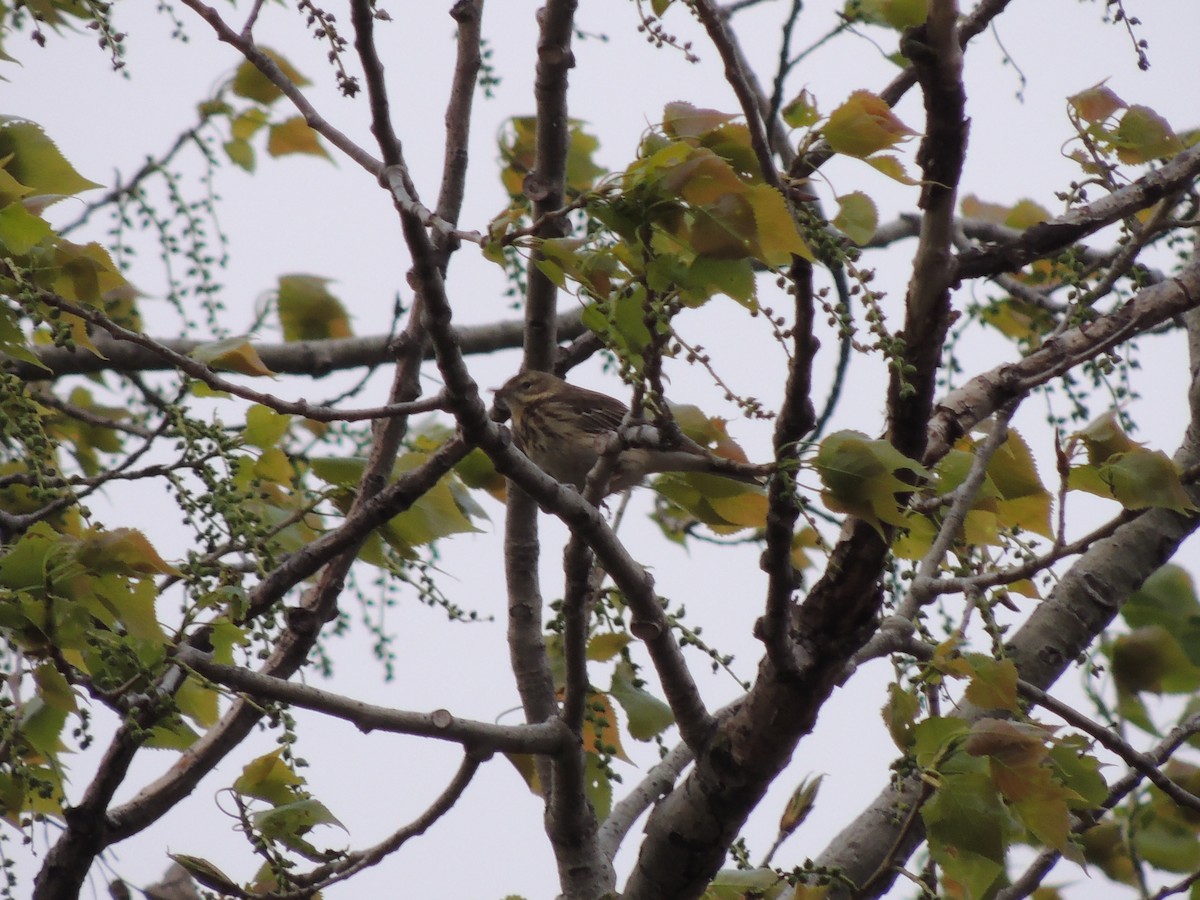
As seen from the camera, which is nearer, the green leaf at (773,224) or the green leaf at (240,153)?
the green leaf at (773,224)

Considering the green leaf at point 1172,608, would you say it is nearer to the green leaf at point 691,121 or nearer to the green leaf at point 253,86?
the green leaf at point 691,121

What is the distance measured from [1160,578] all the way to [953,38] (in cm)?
181

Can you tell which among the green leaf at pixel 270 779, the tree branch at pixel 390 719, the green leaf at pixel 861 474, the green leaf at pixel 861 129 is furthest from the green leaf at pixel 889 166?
the green leaf at pixel 270 779

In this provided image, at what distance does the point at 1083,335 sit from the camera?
8.12 ft

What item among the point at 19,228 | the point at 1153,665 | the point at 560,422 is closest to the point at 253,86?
the point at 560,422

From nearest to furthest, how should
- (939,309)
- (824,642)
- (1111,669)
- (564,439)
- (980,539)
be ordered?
(939,309)
(824,642)
(980,539)
(1111,669)
(564,439)

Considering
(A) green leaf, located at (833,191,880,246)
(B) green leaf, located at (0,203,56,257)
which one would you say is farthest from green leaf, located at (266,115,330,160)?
(A) green leaf, located at (833,191,880,246)

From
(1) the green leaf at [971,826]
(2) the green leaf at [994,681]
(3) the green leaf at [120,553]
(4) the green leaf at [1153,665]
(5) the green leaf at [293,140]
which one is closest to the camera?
(1) the green leaf at [971,826]

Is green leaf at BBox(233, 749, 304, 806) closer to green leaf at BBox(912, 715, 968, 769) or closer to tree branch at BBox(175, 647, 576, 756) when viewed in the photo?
tree branch at BBox(175, 647, 576, 756)

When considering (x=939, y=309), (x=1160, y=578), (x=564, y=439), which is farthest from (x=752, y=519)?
(x=564, y=439)

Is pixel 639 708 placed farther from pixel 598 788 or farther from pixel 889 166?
pixel 889 166

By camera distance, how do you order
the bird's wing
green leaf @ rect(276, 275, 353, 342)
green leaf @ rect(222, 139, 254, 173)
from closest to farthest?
1. green leaf @ rect(276, 275, 353, 342)
2. green leaf @ rect(222, 139, 254, 173)
3. the bird's wing

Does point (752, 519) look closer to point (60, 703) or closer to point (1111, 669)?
point (1111, 669)

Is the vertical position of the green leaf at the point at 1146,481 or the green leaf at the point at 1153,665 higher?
the green leaf at the point at 1153,665
